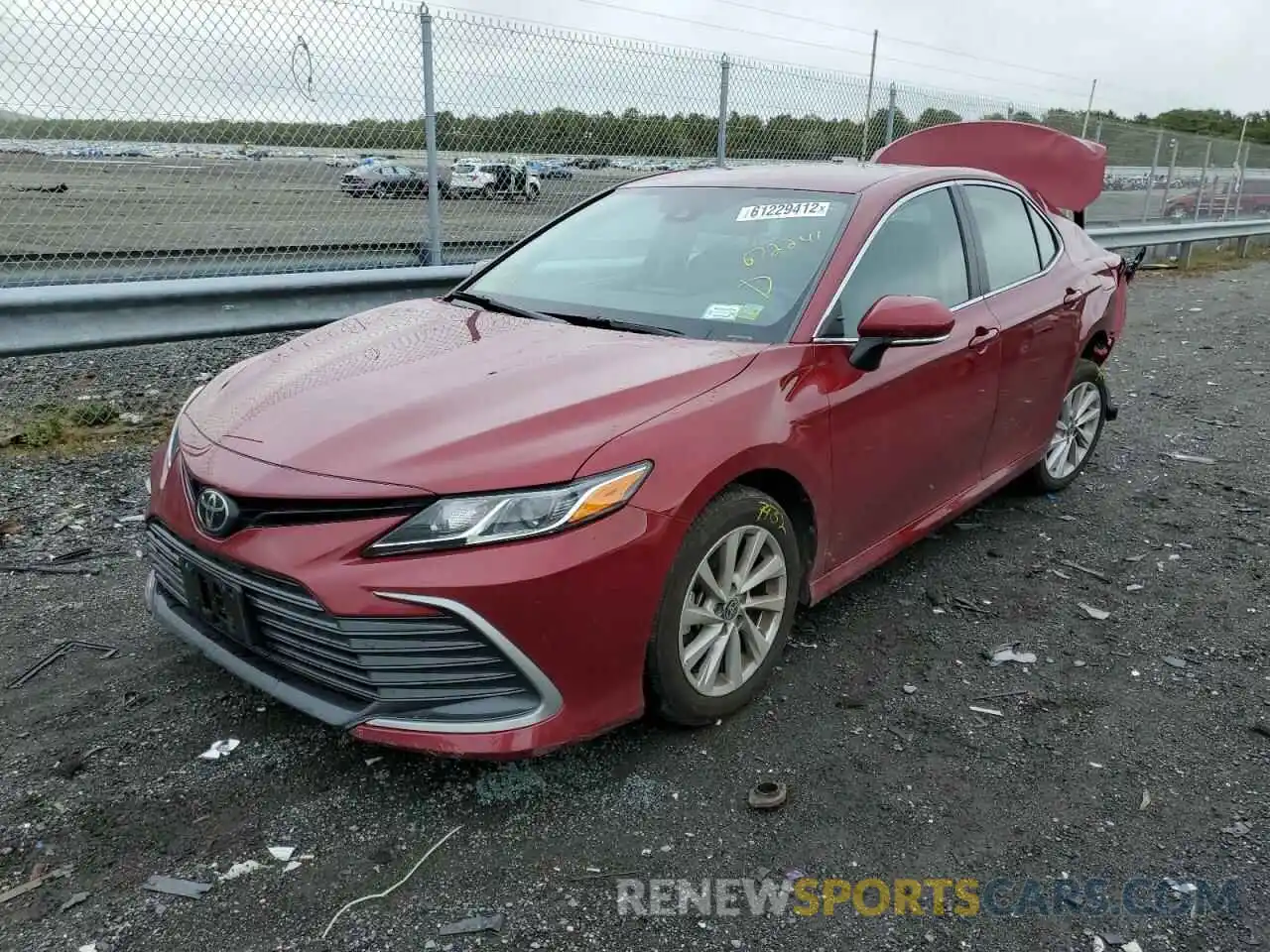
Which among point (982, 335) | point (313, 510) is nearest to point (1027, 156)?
point (982, 335)

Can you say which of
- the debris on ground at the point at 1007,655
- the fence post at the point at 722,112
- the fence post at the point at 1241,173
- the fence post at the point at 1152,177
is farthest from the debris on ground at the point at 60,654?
the fence post at the point at 1241,173

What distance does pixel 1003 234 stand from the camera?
423 centimetres

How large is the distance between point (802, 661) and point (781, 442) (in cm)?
88

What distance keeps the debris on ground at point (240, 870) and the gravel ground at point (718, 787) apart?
16mm

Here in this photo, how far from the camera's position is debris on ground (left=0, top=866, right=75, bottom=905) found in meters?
2.19

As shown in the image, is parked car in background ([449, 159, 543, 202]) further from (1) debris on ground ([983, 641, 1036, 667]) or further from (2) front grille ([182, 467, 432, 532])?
(1) debris on ground ([983, 641, 1036, 667])

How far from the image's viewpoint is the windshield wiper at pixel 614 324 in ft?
10.2

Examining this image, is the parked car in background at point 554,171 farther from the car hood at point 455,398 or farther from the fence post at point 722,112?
the car hood at point 455,398

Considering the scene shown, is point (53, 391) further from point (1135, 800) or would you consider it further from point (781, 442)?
point (1135, 800)

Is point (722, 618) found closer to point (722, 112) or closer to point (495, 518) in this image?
point (495, 518)

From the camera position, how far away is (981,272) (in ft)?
12.9

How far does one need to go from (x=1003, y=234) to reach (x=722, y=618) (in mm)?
2469

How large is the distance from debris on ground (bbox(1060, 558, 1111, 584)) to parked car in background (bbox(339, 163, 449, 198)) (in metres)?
4.71

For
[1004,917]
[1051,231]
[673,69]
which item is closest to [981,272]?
[1051,231]
